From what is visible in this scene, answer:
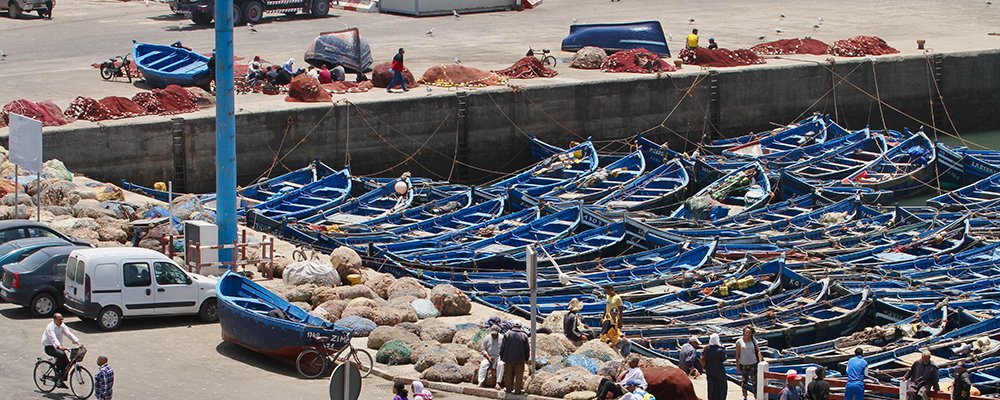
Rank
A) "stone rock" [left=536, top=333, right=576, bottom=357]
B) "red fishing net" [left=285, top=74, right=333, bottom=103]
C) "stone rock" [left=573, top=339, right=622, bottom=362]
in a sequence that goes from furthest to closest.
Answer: "red fishing net" [left=285, top=74, right=333, bottom=103], "stone rock" [left=536, top=333, right=576, bottom=357], "stone rock" [left=573, top=339, right=622, bottom=362]

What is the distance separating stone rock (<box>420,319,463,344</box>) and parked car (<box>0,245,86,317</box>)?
6125 mm

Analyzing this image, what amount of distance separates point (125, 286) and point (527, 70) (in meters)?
27.1

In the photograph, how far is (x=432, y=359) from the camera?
77.2ft

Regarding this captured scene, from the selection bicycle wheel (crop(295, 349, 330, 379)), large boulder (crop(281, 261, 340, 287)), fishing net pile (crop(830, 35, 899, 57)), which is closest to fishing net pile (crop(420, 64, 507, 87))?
fishing net pile (crop(830, 35, 899, 57))

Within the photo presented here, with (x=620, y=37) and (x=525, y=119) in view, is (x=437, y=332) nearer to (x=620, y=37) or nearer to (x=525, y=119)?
(x=525, y=119)

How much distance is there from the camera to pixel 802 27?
211 ft

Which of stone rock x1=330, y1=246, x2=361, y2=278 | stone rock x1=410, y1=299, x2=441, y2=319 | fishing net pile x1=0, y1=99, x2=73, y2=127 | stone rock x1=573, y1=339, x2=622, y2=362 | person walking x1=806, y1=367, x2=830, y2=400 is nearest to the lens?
person walking x1=806, y1=367, x2=830, y2=400

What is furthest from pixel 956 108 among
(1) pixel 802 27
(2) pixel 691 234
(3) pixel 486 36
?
(2) pixel 691 234

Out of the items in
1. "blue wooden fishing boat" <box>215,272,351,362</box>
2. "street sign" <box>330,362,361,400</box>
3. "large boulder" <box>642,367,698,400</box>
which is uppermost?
"street sign" <box>330,362,361,400</box>

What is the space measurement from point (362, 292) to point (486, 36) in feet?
111

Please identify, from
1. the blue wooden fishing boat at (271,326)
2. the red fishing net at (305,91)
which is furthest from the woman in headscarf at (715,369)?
the red fishing net at (305,91)

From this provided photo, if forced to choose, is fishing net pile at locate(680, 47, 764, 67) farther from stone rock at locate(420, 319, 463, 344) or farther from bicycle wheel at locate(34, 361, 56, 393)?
bicycle wheel at locate(34, 361, 56, 393)

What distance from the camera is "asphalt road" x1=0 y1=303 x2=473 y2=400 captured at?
2245 cm

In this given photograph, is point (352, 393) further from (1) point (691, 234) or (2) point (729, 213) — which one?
(2) point (729, 213)
